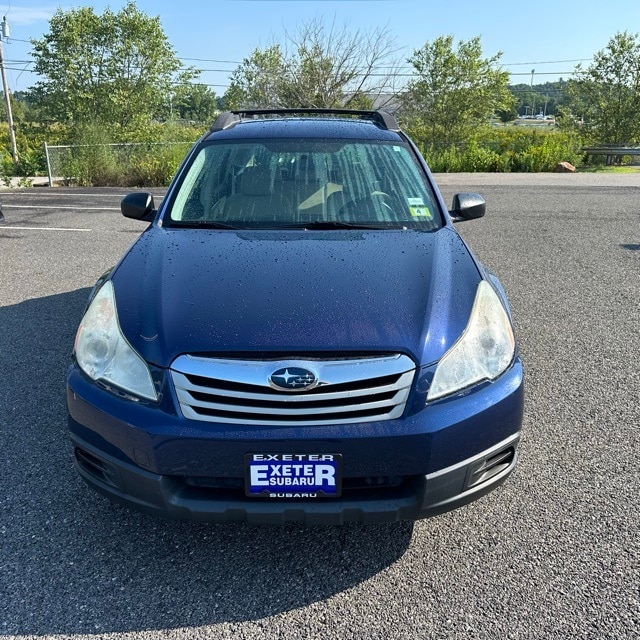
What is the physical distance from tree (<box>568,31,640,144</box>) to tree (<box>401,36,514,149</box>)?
3.79 m

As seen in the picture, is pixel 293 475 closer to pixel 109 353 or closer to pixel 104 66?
pixel 109 353

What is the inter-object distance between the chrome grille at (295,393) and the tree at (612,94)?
30.4 meters

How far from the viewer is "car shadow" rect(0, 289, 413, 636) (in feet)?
6.49

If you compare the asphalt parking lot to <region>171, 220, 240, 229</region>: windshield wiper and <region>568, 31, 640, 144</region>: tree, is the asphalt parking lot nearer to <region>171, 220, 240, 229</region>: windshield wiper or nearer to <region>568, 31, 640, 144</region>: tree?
<region>171, 220, 240, 229</region>: windshield wiper

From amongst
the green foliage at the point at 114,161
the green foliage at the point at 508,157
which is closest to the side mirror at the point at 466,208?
the green foliage at the point at 114,161

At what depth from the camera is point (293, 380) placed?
1906 mm

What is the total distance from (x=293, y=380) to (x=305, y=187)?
1585mm

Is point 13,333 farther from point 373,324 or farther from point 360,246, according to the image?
point 373,324

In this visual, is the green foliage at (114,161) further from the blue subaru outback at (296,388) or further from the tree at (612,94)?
the tree at (612,94)

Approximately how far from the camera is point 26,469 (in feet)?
9.14

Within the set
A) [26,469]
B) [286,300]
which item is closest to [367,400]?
[286,300]

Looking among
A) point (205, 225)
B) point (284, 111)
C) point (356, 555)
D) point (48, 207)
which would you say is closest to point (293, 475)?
point (356, 555)

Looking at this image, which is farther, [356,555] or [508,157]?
[508,157]

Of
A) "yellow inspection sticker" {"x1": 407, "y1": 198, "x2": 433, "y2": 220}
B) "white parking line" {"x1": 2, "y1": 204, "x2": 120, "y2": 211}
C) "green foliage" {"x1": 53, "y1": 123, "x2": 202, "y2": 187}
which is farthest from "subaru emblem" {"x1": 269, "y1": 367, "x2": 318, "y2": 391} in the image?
"green foliage" {"x1": 53, "y1": 123, "x2": 202, "y2": 187}
